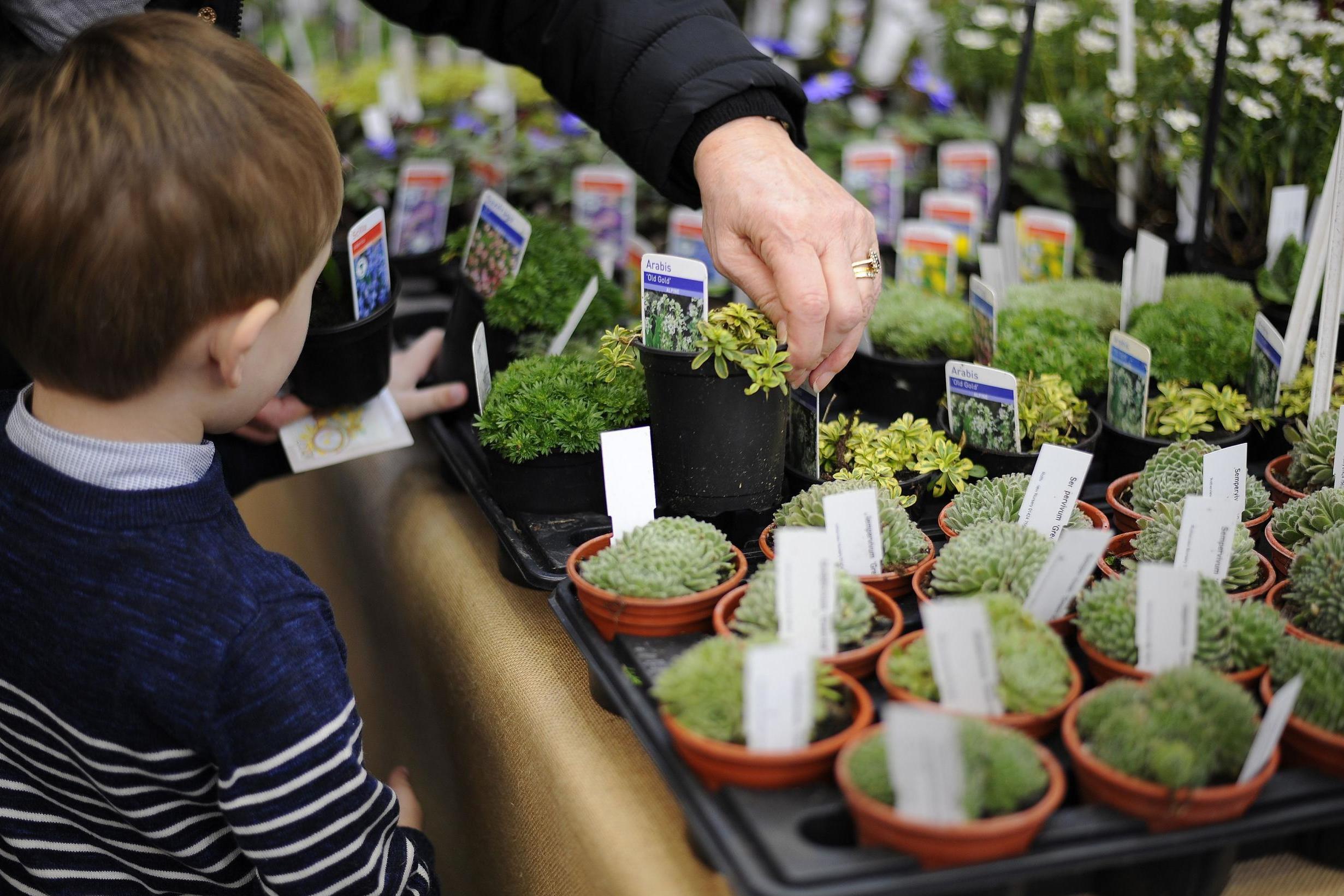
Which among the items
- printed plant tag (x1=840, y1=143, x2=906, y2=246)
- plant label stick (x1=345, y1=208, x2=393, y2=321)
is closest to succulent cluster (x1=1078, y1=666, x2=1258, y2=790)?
plant label stick (x1=345, y1=208, x2=393, y2=321)

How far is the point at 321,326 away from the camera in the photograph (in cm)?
165

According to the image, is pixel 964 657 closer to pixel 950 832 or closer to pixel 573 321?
pixel 950 832

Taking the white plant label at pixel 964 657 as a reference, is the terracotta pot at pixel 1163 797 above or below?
below

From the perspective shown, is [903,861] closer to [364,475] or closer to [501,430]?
[501,430]

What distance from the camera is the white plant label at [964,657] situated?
0.84 m

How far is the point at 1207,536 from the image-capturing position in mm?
1057

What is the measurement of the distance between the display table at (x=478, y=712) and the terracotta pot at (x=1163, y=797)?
0.14 m

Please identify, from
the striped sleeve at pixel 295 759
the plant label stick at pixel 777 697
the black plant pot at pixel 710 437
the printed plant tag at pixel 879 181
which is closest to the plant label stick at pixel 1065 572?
the plant label stick at pixel 777 697

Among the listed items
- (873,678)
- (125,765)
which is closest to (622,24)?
(873,678)

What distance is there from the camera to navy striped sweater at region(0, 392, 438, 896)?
1022 millimetres

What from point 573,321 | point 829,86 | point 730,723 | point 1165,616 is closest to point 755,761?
point 730,723

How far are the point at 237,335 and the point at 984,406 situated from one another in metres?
0.90

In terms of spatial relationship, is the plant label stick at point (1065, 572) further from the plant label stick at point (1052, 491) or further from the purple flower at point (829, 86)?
the purple flower at point (829, 86)

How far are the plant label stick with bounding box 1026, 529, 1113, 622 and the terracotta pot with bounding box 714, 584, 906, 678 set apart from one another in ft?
0.39
